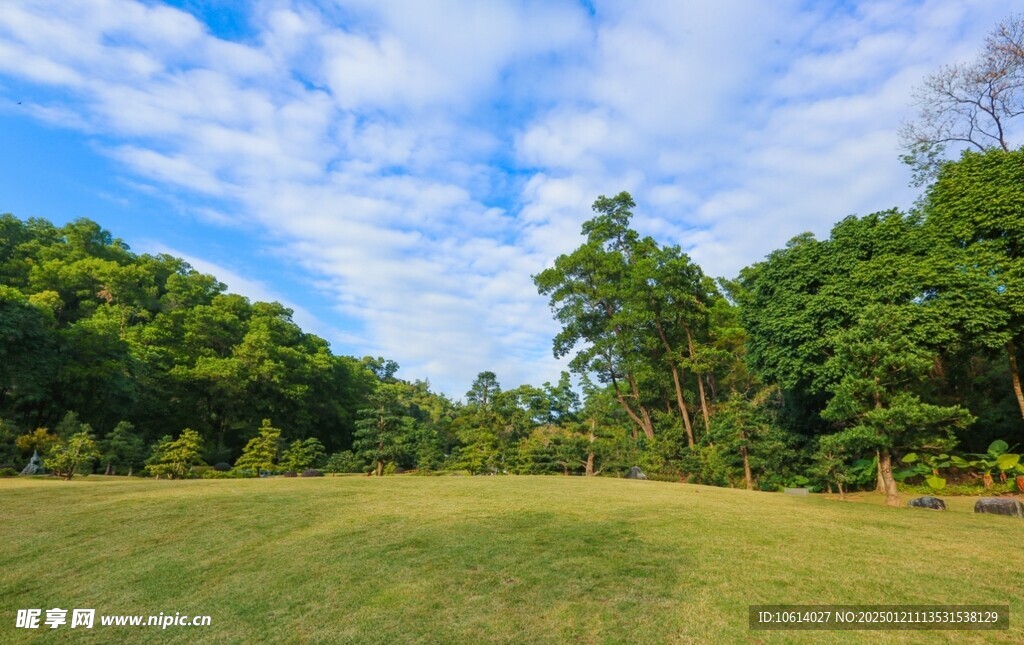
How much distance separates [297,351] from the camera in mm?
32719

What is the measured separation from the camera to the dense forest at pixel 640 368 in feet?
44.3

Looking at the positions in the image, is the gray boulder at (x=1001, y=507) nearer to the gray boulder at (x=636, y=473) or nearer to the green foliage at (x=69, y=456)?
the gray boulder at (x=636, y=473)

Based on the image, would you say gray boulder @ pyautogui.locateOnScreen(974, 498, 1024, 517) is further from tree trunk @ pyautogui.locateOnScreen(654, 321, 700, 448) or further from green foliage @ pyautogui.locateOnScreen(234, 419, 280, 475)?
green foliage @ pyautogui.locateOnScreen(234, 419, 280, 475)

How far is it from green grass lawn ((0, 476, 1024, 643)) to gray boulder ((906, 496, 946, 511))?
1.86m

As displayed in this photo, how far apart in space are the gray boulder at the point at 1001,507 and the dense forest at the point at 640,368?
66.7 inches

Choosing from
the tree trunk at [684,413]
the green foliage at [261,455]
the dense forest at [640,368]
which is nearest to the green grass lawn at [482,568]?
the dense forest at [640,368]

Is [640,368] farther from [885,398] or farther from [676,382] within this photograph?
[885,398]

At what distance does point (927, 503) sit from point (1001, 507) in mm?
1545

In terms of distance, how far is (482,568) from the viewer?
16.7 feet

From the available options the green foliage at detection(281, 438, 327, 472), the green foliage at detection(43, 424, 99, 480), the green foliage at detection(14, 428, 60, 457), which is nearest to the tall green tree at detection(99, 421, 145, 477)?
the green foliage at detection(14, 428, 60, 457)

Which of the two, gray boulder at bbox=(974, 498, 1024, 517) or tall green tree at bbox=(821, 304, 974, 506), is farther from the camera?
tall green tree at bbox=(821, 304, 974, 506)

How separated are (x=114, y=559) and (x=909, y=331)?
18.2 m

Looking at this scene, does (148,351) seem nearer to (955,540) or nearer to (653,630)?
(653,630)

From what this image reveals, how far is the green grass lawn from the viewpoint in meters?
3.78
